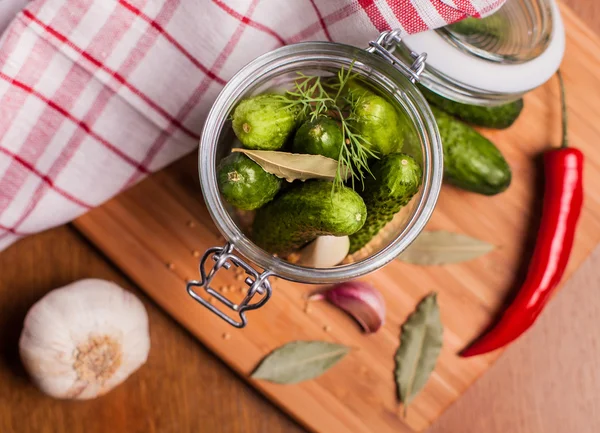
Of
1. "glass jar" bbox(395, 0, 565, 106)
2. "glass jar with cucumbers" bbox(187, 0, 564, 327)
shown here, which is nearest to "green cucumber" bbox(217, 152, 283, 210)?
"glass jar with cucumbers" bbox(187, 0, 564, 327)

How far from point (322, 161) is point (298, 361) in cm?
34

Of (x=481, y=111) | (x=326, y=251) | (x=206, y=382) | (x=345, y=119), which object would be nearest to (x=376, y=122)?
(x=345, y=119)

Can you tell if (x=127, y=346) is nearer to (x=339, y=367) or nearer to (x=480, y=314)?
(x=339, y=367)

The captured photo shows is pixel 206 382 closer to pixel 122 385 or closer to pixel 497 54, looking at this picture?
pixel 122 385

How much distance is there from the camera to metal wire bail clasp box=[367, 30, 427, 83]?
1.96 feet

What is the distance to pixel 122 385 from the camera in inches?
32.5

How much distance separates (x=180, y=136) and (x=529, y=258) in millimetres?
484

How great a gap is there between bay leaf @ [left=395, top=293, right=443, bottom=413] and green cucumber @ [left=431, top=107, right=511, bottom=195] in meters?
0.16

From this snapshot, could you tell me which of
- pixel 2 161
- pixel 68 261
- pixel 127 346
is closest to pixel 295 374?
pixel 127 346

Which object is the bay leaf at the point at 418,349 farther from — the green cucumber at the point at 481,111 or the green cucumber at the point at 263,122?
the green cucumber at the point at 263,122

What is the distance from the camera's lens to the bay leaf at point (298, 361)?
781mm

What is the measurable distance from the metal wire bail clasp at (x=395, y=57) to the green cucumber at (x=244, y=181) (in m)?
0.17

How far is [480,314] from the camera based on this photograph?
814 millimetres

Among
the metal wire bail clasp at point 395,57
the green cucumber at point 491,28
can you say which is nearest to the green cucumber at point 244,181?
the metal wire bail clasp at point 395,57
